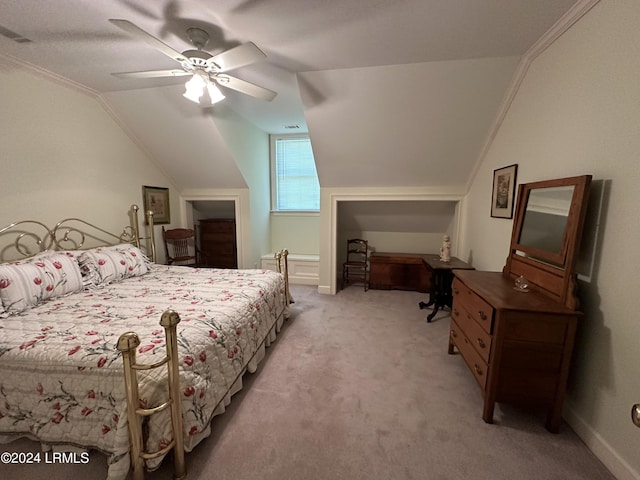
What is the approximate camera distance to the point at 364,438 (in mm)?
1639

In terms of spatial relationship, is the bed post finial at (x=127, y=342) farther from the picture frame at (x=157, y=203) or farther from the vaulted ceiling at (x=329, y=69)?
the picture frame at (x=157, y=203)

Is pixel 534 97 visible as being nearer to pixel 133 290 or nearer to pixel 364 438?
pixel 364 438

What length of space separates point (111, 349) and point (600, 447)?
8.85 ft

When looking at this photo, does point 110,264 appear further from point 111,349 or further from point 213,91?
point 213,91

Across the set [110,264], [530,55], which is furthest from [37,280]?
[530,55]

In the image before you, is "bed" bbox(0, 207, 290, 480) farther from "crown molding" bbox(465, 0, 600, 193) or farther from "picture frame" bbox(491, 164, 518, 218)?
"crown molding" bbox(465, 0, 600, 193)

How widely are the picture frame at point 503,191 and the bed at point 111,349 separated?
8.07 feet

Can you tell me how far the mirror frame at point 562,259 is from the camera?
155 cm

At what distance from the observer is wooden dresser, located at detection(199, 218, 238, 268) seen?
4754 mm

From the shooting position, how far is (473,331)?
6.48 ft

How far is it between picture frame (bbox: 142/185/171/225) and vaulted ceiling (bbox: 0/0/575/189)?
1.31 feet

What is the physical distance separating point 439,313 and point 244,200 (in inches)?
131

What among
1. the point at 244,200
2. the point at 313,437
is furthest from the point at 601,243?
the point at 244,200

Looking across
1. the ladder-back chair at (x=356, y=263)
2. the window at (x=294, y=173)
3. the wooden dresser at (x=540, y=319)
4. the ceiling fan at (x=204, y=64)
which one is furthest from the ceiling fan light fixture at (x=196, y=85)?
the ladder-back chair at (x=356, y=263)
